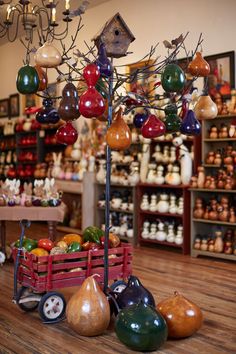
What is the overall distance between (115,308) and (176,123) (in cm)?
139

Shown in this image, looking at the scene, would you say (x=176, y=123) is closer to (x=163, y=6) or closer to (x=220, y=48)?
(x=220, y=48)

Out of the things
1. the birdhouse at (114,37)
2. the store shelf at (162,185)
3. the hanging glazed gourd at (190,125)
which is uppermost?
the birdhouse at (114,37)

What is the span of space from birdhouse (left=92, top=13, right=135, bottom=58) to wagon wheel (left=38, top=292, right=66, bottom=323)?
5.76 ft

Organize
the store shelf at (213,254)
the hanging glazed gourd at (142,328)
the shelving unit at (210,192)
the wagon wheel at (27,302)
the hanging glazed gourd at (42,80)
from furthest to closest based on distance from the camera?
the shelving unit at (210,192), the store shelf at (213,254), the wagon wheel at (27,302), the hanging glazed gourd at (42,80), the hanging glazed gourd at (142,328)

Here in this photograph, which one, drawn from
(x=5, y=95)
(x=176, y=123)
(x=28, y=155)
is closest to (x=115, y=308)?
(x=176, y=123)

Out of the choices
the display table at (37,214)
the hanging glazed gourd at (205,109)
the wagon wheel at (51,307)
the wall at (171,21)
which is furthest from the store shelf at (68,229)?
the hanging glazed gourd at (205,109)

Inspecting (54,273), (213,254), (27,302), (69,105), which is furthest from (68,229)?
(69,105)

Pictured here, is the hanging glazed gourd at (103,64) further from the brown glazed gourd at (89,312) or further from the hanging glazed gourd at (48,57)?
the brown glazed gourd at (89,312)

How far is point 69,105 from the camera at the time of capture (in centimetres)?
339

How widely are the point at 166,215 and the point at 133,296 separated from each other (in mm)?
3580

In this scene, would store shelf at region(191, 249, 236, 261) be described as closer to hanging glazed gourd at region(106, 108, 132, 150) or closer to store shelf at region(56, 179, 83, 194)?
store shelf at region(56, 179, 83, 194)

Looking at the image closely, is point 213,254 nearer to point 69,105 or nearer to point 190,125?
point 190,125

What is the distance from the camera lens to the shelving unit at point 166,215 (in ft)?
21.5

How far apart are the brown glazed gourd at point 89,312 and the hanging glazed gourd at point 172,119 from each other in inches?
49.7
